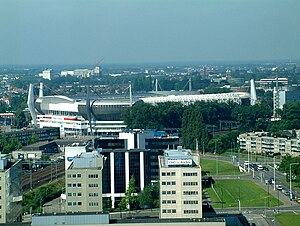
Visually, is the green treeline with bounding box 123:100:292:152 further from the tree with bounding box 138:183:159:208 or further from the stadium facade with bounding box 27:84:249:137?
the tree with bounding box 138:183:159:208

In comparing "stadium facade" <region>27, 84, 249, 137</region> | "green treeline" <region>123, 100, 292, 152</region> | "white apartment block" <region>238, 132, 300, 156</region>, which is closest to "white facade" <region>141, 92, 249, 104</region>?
"stadium facade" <region>27, 84, 249, 137</region>

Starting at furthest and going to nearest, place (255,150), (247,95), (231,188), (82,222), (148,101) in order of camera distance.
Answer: (247,95)
(148,101)
(255,150)
(231,188)
(82,222)

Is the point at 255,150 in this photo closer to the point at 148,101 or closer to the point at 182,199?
the point at 148,101

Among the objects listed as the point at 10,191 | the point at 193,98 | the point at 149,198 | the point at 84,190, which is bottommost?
the point at 193,98

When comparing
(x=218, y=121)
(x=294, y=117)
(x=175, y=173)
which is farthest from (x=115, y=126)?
(x=175, y=173)

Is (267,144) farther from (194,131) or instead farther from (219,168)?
(219,168)

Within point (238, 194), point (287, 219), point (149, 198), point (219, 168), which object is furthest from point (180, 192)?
point (219, 168)
